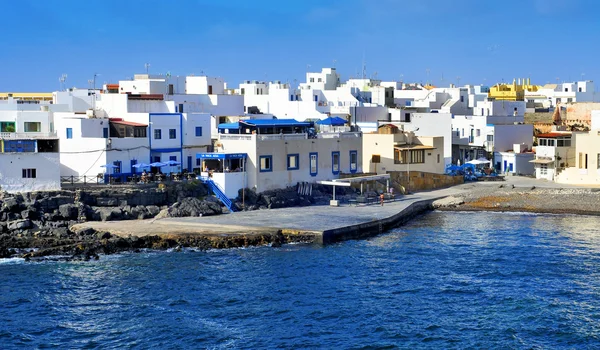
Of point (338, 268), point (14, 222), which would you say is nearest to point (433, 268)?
point (338, 268)

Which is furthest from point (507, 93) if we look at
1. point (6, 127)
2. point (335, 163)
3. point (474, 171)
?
point (6, 127)

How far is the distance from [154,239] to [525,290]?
56.3 ft

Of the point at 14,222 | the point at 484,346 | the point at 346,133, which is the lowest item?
the point at 484,346

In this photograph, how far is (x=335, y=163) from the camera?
192 feet

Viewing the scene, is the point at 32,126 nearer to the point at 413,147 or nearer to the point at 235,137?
the point at 235,137

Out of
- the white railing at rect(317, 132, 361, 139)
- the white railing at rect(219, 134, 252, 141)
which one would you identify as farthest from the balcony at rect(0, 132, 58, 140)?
the white railing at rect(317, 132, 361, 139)

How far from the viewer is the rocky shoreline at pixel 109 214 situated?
140ft

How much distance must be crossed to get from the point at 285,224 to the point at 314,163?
11.0 meters

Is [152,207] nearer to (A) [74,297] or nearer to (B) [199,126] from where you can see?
(B) [199,126]

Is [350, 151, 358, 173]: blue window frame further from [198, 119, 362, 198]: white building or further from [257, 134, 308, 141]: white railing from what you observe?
[257, 134, 308, 141]: white railing

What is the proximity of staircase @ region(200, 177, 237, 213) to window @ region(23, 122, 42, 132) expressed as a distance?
1132 centimetres

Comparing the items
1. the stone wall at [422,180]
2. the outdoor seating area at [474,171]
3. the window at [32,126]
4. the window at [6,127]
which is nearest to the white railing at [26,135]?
the window at [32,126]

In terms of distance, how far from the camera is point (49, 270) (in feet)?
127

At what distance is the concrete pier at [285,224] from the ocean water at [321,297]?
123cm
